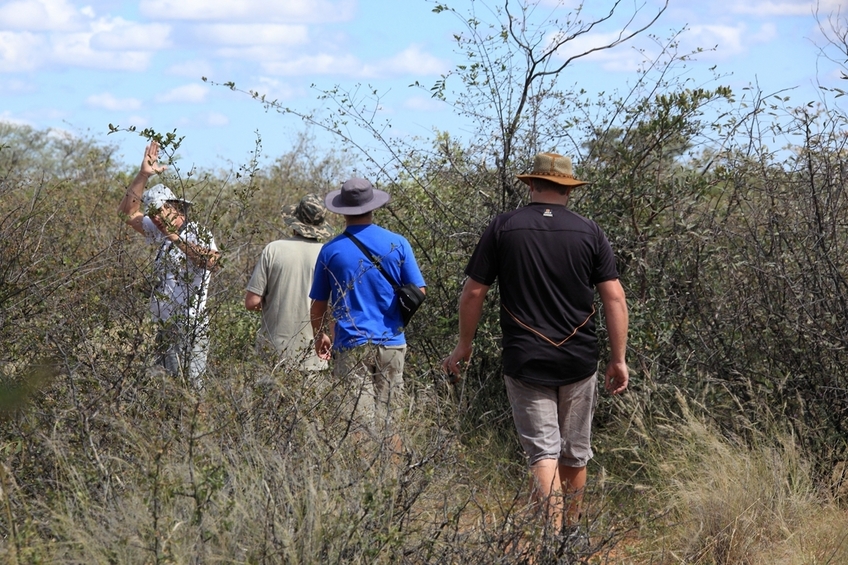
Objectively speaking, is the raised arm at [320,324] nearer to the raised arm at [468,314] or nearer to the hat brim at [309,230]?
the hat brim at [309,230]

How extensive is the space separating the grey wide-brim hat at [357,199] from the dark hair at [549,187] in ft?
4.19

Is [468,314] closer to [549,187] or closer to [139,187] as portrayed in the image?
[549,187]

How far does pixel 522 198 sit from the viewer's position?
6.48 m

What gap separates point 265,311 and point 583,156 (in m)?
2.13

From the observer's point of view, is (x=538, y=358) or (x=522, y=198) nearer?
(x=538, y=358)

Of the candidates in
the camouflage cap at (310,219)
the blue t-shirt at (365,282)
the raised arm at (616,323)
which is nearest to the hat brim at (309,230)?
the camouflage cap at (310,219)

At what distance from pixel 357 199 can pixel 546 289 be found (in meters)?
1.61

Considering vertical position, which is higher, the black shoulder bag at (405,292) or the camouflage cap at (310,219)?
the camouflage cap at (310,219)

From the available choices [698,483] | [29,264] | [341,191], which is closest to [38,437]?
[29,264]

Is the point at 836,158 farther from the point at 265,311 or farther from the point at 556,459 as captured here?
the point at 265,311

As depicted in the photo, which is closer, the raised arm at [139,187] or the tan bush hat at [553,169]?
the tan bush hat at [553,169]

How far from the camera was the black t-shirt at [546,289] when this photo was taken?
15.2 feet

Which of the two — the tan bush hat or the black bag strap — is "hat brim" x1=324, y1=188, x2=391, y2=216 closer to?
the black bag strap

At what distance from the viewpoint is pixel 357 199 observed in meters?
5.88
